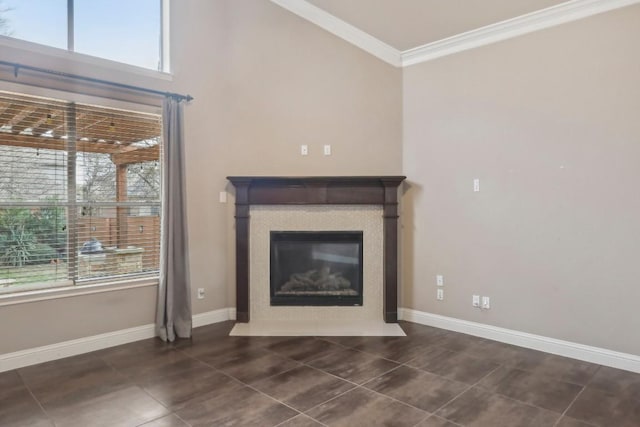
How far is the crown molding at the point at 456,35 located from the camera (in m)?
3.31

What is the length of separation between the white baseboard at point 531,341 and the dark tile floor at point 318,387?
3.8 inches

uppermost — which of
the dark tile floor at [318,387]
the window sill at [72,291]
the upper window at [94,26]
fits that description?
the upper window at [94,26]

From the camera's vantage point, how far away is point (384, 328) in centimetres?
410

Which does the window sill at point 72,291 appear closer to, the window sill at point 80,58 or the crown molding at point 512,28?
the window sill at point 80,58

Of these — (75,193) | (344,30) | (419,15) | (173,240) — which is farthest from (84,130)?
(419,15)

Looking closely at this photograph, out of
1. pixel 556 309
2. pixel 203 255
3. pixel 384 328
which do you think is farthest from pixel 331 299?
pixel 556 309

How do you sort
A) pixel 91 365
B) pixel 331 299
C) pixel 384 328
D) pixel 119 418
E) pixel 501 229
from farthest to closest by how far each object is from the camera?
pixel 331 299 → pixel 384 328 → pixel 501 229 → pixel 91 365 → pixel 119 418

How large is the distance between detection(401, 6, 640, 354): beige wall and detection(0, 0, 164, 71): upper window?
2773 mm

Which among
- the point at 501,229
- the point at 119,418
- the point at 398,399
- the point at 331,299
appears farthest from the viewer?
the point at 331,299

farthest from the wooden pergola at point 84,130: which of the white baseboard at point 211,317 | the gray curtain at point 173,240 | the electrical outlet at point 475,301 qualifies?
the electrical outlet at point 475,301

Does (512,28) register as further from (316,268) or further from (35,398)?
(35,398)

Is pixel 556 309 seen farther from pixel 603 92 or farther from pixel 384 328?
pixel 603 92

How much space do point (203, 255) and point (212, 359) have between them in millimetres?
1237

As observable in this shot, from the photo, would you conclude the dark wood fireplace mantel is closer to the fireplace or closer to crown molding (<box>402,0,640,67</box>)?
the fireplace
